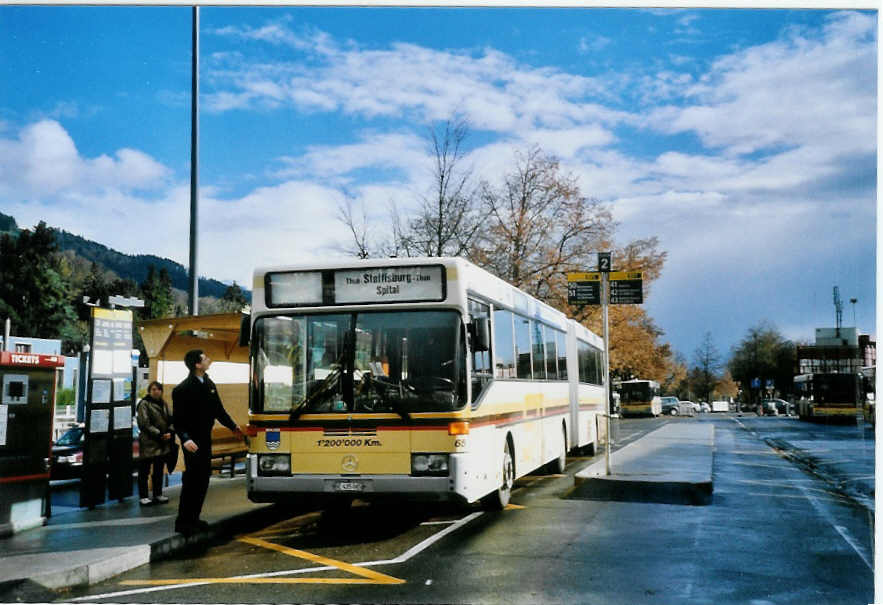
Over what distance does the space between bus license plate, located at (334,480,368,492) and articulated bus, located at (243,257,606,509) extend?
0.01 metres

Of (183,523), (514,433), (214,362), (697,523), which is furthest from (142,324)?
(697,523)

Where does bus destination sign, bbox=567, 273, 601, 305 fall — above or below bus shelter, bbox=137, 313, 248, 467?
above

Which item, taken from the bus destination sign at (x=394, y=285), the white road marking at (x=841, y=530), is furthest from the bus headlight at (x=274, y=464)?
the white road marking at (x=841, y=530)

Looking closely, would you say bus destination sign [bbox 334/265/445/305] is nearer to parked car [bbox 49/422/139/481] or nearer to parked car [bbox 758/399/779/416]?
parked car [bbox 49/422/139/481]

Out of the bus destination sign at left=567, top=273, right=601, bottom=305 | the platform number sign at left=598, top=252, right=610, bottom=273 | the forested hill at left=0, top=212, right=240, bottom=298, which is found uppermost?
the forested hill at left=0, top=212, right=240, bottom=298

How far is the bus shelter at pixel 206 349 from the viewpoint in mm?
12883

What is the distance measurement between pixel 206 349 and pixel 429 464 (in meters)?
6.27

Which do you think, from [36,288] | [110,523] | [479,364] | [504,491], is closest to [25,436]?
[110,523]

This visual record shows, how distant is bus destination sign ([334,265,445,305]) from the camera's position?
10.1 m

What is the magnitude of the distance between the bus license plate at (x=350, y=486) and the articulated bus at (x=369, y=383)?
1 centimetres

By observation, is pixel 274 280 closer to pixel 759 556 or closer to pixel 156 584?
pixel 156 584

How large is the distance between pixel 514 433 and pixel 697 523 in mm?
2680

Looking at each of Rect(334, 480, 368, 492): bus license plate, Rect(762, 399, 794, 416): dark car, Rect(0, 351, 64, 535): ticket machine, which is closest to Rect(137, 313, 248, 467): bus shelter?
Rect(0, 351, 64, 535): ticket machine

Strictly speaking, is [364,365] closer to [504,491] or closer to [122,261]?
[504,491]
